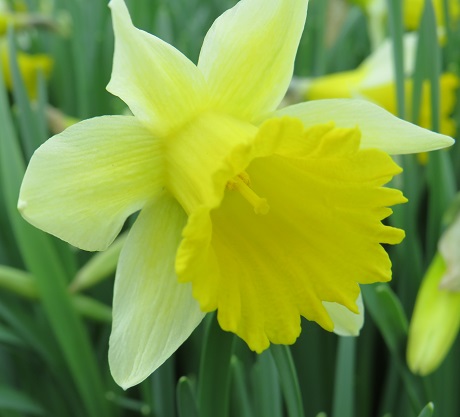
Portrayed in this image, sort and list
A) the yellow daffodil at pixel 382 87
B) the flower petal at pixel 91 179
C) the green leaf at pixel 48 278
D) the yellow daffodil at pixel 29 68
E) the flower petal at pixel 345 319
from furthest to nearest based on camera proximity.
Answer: the yellow daffodil at pixel 29 68, the yellow daffodil at pixel 382 87, the green leaf at pixel 48 278, the flower petal at pixel 345 319, the flower petal at pixel 91 179

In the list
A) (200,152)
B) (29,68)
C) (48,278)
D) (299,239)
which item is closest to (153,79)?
(200,152)

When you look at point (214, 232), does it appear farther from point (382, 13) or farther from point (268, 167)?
point (382, 13)

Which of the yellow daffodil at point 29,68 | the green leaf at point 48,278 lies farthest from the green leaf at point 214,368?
the yellow daffodil at point 29,68

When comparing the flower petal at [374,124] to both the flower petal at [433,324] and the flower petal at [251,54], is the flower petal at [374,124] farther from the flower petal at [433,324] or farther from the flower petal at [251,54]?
the flower petal at [433,324]

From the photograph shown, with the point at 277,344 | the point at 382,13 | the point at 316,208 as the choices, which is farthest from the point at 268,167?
the point at 382,13

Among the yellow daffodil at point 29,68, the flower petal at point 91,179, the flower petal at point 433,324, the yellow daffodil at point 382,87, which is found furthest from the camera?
the yellow daffodil at point 29,68

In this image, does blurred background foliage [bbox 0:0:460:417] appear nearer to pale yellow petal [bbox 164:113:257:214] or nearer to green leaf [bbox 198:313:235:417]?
green leaf [bbox 198:313:235:417]
